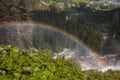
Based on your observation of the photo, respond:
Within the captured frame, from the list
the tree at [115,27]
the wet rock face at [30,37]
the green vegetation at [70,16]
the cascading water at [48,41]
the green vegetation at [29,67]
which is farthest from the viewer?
the tree at [115,27]

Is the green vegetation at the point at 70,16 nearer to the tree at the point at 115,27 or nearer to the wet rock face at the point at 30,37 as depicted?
the tree at the point at 115,27

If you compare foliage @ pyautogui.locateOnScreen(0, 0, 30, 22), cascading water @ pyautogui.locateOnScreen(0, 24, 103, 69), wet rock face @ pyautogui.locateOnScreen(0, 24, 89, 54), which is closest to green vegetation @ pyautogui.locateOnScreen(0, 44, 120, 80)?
cascading water @ pyautogui.locateOnScreen(0, 24, 103, 69)

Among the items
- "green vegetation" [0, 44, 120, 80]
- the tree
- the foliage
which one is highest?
"green vegetation" [0, 44, 120, 80]

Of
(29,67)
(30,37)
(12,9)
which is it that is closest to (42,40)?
(30,37)

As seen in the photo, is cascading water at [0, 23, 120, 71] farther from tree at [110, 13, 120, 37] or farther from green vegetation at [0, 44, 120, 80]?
green vegetation at [0, 44, 120, 80]

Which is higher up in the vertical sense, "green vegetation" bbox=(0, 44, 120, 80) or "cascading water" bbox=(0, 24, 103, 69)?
"green vegetation" bbox=(0, 44, 120, 80)

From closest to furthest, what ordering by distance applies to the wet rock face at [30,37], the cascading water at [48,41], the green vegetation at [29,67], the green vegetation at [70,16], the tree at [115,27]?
the green vegetation at [29,67], the cascading water at [48,41], the wet rock face at [30,37], the green vegetation at [70,16], the tree at [115,27]

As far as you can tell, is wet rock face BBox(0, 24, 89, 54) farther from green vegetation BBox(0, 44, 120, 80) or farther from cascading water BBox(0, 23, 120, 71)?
green vegetation BBox(0, 44, 120, 80)

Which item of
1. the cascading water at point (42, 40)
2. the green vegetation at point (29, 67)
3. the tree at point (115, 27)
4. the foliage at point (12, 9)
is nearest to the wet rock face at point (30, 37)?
the cascading water at point (42, 40)

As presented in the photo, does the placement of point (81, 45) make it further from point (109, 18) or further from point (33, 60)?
point (33, 60)

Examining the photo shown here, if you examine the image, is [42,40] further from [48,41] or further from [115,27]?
[115,27]

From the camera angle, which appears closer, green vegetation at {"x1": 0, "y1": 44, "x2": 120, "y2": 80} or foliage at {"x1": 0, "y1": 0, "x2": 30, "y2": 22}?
green vegetation at {"x1": 0, "y1": 44, "x2": 120, "y2": 80}

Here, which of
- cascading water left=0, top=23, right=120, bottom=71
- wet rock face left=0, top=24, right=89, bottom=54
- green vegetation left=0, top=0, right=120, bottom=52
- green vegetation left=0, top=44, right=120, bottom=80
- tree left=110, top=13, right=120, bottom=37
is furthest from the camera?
tree left=110, top=13, right=120, bottom=37

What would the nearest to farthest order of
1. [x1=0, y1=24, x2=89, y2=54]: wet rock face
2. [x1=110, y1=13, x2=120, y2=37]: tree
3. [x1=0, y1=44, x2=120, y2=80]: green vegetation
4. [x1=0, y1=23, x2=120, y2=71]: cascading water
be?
[x1=0, y1=44, x2=120, y2=80]: green vegetation → [x1=0, y1=23, x2=120, y2=71]: cascading water → [x1=0, y1=24, x2=89, y2=54]: wet rock face → [x1=110, y1=13, x2=120, y2=37]: tree
